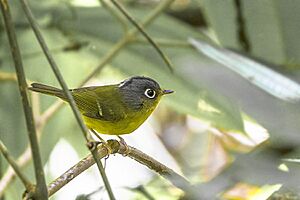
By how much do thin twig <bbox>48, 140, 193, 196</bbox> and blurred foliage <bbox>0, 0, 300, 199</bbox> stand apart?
0.71ft

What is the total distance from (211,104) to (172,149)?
Result: 3.90ft

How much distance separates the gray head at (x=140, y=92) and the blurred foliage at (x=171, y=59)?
0.47 ft

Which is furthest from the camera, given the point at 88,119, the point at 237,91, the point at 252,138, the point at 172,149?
the point at 172,149

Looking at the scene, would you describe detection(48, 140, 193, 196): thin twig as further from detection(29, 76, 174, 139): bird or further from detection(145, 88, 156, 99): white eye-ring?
detection(145, 88, 156, 99): white eye-ring

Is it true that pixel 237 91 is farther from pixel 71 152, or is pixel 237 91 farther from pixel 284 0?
pixel 71 152

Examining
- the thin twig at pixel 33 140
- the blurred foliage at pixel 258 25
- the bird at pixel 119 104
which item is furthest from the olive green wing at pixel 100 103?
the thin twig at pixel 33 140

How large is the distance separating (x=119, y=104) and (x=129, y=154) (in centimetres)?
72

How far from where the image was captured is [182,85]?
292 cm

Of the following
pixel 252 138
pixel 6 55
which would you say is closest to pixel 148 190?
pixel 252 138

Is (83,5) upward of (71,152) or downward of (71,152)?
upward

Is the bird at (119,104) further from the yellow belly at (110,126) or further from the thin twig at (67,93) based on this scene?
the thin twig at (67,93)

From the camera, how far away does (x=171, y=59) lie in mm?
2971

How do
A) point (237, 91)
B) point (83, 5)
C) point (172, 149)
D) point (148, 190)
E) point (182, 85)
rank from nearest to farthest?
1. point (237, 91)
2. point (148, 190)
3. point (182, 85)
4. point (83, 5)
5. point (172, 149)

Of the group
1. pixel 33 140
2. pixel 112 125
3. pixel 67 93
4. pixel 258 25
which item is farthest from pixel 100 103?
pixel 33 140
